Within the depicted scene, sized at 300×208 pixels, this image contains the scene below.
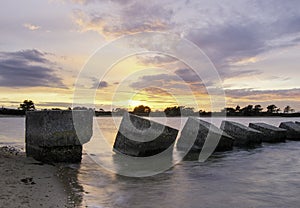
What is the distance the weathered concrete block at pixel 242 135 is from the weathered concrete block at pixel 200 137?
189 centimetres

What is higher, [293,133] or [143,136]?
[143,136]

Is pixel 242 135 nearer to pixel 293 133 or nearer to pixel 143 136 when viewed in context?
pixel 293 133

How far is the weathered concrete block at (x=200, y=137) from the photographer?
42.2ft

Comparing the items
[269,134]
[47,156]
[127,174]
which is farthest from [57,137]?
[269,134]

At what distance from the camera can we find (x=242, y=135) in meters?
15.9

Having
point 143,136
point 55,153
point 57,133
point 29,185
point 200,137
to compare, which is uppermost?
point 57,133

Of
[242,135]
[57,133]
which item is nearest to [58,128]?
[57,133]

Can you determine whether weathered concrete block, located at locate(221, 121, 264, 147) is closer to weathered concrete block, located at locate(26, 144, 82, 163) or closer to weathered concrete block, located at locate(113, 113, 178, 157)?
weathered concrete block, located at locate(113, 113, 178, 157)

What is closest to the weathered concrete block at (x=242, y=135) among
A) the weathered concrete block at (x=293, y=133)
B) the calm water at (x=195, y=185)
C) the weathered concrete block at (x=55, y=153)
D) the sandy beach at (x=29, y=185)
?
the calm water at (x=195, y=185)

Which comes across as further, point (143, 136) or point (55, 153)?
point (143, 136)

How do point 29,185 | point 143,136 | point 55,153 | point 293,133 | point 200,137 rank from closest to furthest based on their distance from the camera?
point 29,185, point 55,153, point 143,136, point 200,137, point 293,133

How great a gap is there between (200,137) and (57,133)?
610cm

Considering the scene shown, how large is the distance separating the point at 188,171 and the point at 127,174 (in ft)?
5.95

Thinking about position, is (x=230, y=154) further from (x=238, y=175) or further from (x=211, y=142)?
(x=238, y=175)
